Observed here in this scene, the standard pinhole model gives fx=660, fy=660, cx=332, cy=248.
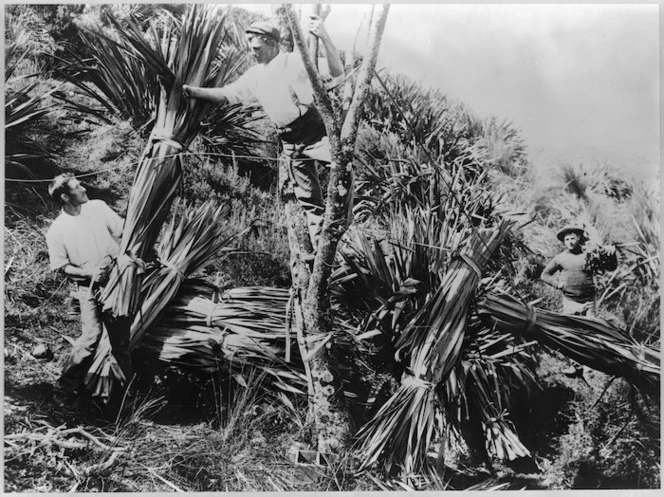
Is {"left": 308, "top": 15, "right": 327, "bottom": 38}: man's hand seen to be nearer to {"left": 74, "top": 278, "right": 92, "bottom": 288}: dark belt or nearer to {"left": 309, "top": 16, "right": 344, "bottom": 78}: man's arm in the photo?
{"left": 309, "top": 16, "right": 344, "bottom": 78}: man's arm

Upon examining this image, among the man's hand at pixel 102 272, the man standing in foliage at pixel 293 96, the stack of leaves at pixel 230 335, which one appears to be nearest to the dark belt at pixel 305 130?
the man standing in foliage at pixel 293 96

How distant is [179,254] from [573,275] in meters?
1.95

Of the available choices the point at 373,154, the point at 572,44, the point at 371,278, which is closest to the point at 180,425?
the point at 371,278

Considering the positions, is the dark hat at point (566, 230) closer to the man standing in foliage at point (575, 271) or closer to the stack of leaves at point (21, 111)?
the man standing in foliage at point (575, 271)

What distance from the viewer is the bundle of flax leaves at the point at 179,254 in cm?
321

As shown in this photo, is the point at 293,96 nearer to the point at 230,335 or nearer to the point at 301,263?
the point at 301,263

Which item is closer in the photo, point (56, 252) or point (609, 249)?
point (56, 252)

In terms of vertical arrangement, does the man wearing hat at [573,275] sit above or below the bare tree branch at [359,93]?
below

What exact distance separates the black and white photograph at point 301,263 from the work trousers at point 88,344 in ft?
0.04

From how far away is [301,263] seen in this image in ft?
10.5

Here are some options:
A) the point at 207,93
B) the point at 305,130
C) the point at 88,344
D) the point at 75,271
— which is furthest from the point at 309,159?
the point at 88,344

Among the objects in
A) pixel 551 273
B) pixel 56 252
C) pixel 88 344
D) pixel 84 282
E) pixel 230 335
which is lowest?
pixel 88 344

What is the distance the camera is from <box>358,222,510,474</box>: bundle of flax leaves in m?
3.17

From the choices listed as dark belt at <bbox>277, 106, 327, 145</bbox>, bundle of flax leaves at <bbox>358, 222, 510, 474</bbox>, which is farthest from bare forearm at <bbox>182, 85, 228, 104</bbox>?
bundle of flax leaves at <bbox>358, 222, 510, 474</bbox>
